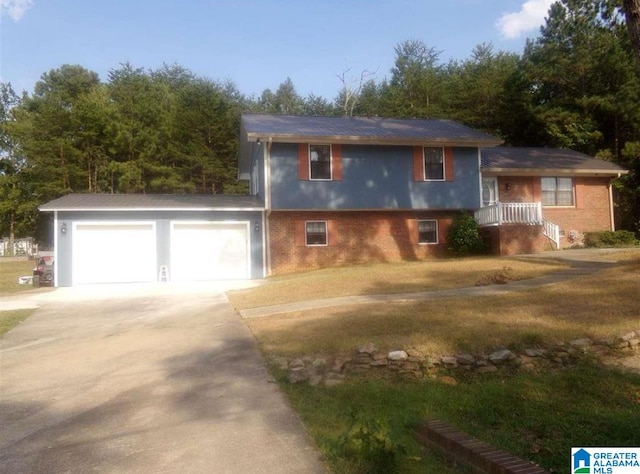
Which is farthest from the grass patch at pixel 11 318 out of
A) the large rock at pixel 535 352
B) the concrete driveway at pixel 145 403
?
the large rock at pixel 535 352

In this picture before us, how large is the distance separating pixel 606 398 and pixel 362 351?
2720 millimetres

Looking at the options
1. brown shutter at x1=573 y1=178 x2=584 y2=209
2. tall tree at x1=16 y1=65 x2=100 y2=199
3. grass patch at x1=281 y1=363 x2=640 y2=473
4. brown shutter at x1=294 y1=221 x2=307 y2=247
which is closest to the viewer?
grass patch at x1=281 y1=363 x2=640 y2=473

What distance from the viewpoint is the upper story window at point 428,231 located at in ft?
71.3

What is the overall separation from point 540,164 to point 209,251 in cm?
1490

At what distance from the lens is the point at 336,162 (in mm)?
20328

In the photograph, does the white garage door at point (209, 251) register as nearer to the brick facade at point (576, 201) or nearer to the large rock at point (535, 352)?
the brick facade at point (576, 201)

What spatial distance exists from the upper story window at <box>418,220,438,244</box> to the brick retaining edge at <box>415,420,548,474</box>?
1729 cm

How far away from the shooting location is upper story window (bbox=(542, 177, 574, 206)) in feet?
78.6

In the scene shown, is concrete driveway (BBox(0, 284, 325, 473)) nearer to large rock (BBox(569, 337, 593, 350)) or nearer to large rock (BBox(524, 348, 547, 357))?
large rock (BBox(524, 348, 547, 357))

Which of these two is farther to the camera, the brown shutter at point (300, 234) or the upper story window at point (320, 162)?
the brown shutter at point (300, 234)

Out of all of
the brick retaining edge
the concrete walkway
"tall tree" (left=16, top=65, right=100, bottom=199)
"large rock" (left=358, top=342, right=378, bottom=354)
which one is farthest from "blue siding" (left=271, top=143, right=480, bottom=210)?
"tall tree" (left=16, top=65, right=100, bottom=199)

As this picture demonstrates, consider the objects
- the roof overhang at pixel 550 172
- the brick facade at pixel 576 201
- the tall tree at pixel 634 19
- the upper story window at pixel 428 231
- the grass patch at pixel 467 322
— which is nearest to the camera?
the grass patch at pixel 467 322

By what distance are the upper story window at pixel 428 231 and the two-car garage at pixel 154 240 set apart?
254 inches

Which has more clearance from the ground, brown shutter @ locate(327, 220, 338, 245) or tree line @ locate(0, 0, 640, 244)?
tree line @ locate(0, 0, 640, 244)
